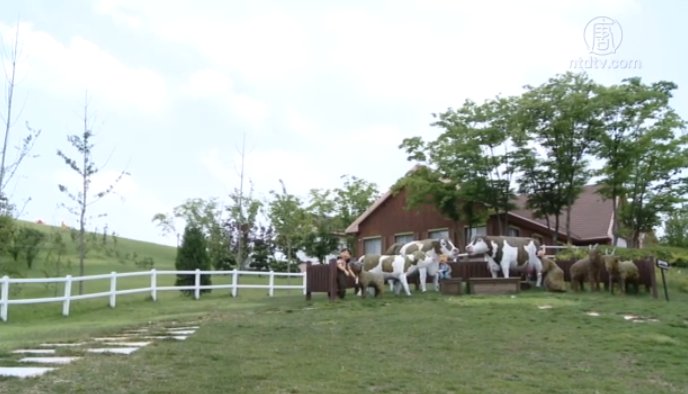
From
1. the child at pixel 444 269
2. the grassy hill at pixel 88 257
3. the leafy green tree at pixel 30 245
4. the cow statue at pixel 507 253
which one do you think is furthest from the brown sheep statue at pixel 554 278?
the leafy green tree at pixel 30 245

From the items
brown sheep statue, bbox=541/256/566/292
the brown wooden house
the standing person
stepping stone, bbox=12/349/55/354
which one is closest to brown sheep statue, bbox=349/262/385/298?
the standing person

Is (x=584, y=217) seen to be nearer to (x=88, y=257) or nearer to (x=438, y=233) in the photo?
(x=438, y=233)

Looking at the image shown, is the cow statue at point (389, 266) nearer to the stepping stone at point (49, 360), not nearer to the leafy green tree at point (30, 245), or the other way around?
the stepping stone at point (49, 360)

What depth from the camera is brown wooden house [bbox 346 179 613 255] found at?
2667 centimetres

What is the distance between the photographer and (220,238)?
126 feet

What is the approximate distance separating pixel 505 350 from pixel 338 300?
7.30 meters

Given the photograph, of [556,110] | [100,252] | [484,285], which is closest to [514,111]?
[556,110]

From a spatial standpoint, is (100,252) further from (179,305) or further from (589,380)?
(589,380)

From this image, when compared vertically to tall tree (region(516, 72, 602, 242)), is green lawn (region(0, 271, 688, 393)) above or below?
below

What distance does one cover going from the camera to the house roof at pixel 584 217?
89.2 ft

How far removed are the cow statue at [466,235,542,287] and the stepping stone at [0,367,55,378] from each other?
12612mm

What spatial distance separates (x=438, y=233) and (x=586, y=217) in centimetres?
675

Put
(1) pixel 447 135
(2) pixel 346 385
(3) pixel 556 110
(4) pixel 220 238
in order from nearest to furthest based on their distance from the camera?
(2) pixel 346 385 → (3) pixel 556 110 → (1) pixel 447 135 → (4) pixel 220 238

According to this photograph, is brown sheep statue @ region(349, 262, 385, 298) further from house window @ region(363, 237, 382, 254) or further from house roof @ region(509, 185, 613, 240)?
house window @ region(363, 237, 382, 254)
